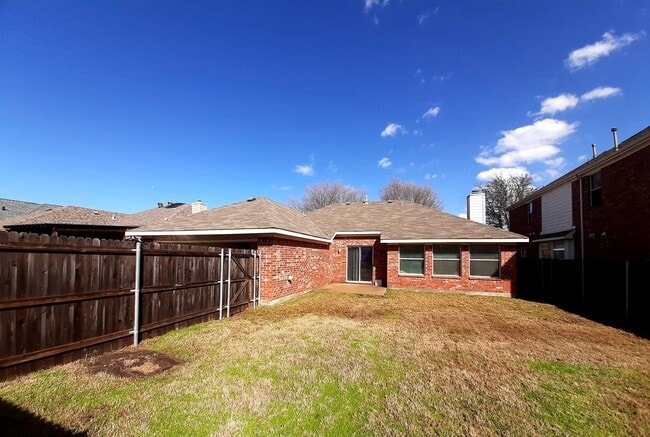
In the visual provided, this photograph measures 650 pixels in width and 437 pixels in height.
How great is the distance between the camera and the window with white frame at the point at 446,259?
1379cm

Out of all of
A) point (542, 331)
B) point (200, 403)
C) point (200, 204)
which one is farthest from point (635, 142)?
point (200, 204)

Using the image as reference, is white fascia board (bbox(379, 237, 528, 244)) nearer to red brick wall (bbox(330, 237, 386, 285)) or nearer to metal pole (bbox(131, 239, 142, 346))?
red brick wall (bbox(330, 237, 386, 285))

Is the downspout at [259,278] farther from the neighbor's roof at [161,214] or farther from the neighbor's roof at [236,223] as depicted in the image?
the neighbor's roof at [161,214]

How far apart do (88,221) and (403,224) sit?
70.0 ft

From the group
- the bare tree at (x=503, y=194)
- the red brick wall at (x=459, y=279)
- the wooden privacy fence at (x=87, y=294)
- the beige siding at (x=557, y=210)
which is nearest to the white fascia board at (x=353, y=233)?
the red brick wall at (x=459, y=279)

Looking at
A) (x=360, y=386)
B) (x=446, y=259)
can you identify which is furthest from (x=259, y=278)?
(x=446, y=259)

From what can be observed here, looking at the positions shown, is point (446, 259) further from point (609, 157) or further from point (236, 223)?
point (236, 223)

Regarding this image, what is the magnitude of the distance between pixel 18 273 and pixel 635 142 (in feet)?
57.1

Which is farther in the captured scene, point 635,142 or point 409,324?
point 635,142

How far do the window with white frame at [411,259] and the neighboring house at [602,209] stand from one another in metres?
7.52

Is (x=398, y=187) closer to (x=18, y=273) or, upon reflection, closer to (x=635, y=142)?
(x=635, y=142)

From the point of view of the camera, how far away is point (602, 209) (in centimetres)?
1294

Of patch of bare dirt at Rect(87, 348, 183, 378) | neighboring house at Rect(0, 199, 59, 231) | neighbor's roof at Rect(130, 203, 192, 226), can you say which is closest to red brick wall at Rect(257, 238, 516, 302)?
patch of bare dirt at Rect(87, 348, 183, 378)

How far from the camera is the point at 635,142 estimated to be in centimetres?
1096
